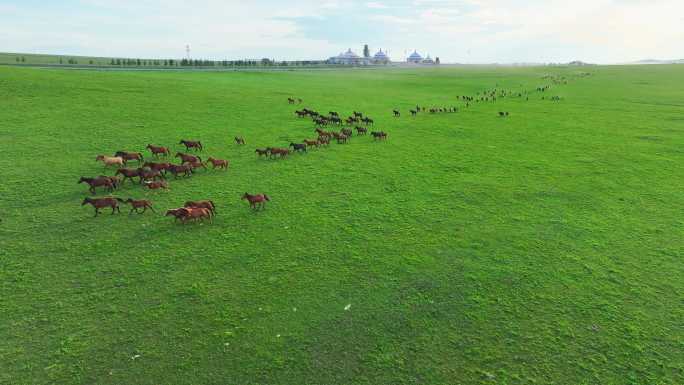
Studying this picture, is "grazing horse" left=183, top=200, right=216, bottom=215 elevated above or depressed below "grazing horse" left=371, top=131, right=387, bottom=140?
below

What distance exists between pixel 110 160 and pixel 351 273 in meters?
13.8

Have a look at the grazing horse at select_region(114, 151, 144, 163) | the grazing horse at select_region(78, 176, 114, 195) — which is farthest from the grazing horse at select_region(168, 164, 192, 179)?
the grazing horse at select_region(114, 151, 144, 163)

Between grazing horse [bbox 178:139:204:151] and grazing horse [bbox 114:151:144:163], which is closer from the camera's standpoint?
grazing horse [bbox 114:151:144:163]

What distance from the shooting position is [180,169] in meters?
16.4

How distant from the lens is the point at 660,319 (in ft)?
27.4

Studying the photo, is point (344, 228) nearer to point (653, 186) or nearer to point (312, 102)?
point (653, 186)

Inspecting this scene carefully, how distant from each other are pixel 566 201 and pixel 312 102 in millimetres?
29933

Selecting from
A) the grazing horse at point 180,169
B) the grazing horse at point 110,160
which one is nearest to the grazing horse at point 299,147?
the grazing horse at point 180,169

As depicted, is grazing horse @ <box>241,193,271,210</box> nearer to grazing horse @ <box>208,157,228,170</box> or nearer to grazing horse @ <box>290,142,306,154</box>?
grazing horse @ <box>208,157,228,170</box>

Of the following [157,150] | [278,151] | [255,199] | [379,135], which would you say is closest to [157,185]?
[255,199]

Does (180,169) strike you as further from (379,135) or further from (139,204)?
(379,135)

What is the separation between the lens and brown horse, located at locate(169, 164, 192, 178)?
1630cm

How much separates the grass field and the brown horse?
688 mm

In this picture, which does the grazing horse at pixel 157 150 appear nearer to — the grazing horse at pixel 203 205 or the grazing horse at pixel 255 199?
the grazing horse at pixel 203 205
